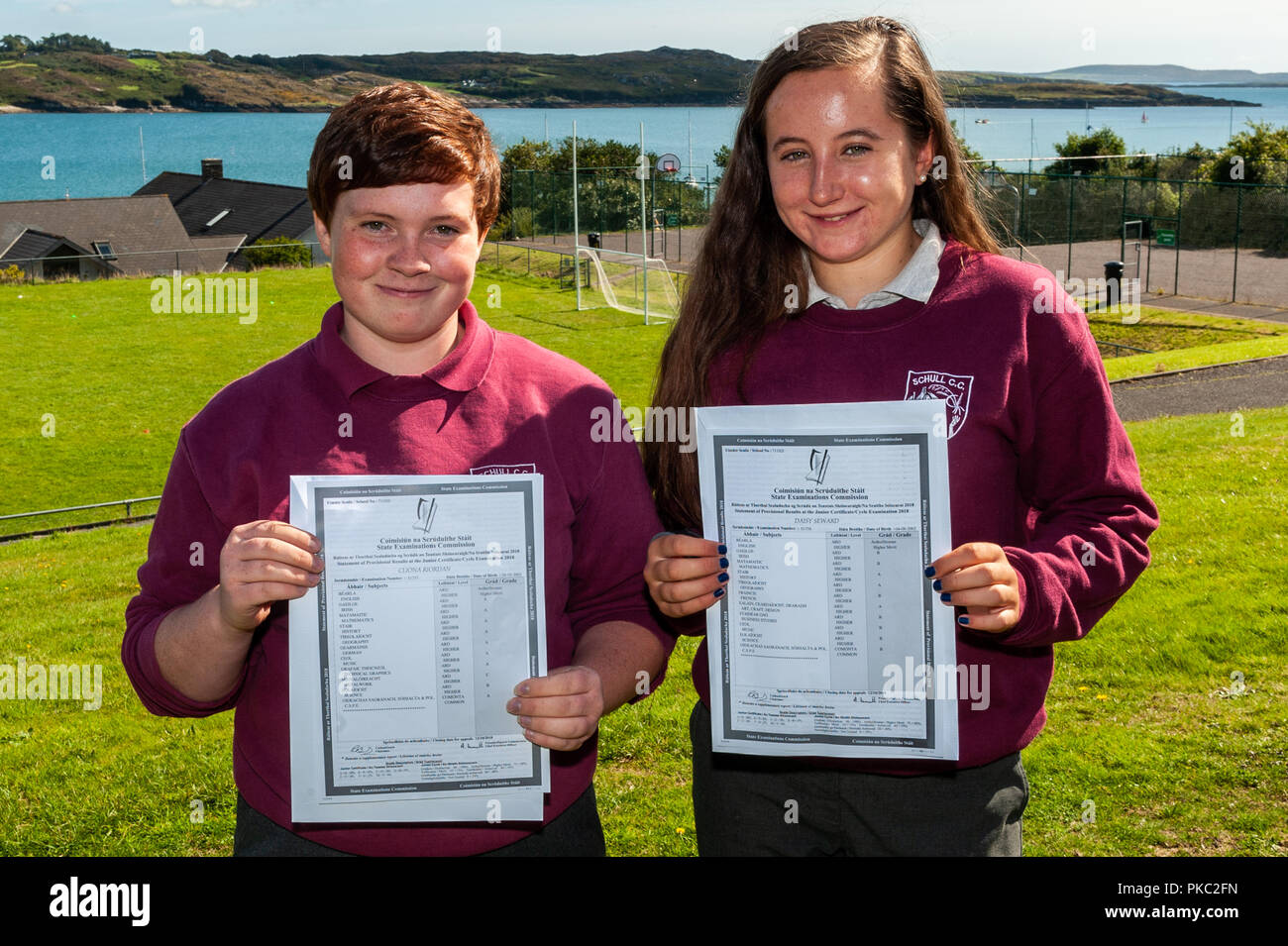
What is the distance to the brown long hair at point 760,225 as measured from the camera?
247 cm

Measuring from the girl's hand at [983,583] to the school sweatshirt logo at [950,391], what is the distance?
0.96 ft

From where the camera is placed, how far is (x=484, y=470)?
2.35 m

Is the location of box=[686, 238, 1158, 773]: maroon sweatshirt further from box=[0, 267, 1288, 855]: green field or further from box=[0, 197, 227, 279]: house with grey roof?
box=[0, 197, 227, 279]: house with grey roof

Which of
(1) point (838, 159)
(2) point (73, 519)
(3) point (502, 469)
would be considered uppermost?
(1) point (838, 159)

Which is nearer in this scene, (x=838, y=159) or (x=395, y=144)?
(x=395, y=144)

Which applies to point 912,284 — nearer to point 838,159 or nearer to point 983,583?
point 838,159

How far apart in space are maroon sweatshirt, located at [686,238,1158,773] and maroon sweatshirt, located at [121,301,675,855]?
0.32 m

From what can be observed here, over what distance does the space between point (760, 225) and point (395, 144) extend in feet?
3.14

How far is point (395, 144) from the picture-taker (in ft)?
7.27

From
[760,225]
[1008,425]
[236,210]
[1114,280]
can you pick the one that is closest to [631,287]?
[1114,280]

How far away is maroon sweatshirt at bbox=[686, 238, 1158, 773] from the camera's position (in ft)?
7.73

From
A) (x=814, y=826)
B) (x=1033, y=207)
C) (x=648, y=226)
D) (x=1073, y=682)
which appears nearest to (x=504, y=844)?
(x=814, y=826)

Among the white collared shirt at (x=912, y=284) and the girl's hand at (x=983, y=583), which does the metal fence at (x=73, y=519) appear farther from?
the girl's hand at (x=983, y=583)
